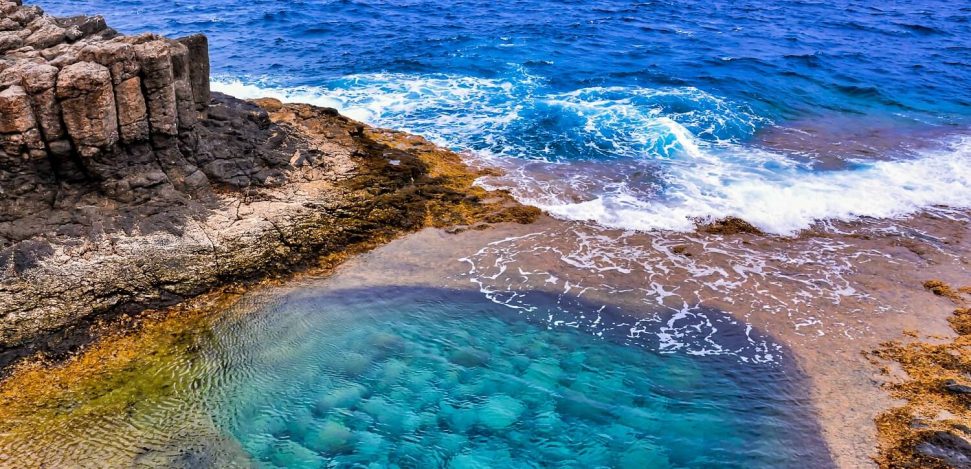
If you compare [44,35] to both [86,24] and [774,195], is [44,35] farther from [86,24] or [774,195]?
[774,195]

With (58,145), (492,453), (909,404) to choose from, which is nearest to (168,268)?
(58,145)

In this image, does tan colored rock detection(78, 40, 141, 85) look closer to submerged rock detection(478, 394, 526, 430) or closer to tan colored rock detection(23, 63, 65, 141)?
tan colored rock detection(23, 63, 65, 141)

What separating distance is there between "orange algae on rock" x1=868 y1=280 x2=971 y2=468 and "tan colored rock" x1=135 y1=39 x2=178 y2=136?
14.0 meters

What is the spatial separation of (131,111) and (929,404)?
1510 cm

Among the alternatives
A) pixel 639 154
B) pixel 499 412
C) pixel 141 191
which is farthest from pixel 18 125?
pixel 639 154

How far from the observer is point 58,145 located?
38.9ft

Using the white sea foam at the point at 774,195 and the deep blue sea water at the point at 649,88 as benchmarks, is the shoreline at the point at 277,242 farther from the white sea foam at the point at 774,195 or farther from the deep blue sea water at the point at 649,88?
the deep blue sea water at the point at 649,88

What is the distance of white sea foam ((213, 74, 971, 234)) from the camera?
55.6 feet

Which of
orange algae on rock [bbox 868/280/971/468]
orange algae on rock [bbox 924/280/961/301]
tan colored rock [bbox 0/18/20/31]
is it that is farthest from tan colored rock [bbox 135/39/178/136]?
orange algae on rock [bbox 924/280/961/301]

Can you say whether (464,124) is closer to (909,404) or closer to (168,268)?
(168,268)

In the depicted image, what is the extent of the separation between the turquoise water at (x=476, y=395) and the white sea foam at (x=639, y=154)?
16.4 feet

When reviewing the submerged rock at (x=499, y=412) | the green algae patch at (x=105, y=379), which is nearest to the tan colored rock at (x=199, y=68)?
the green algae patch at (x=105, y=379)

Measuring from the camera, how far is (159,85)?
500 inches

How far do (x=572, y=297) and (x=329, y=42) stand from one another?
22.3 meters
